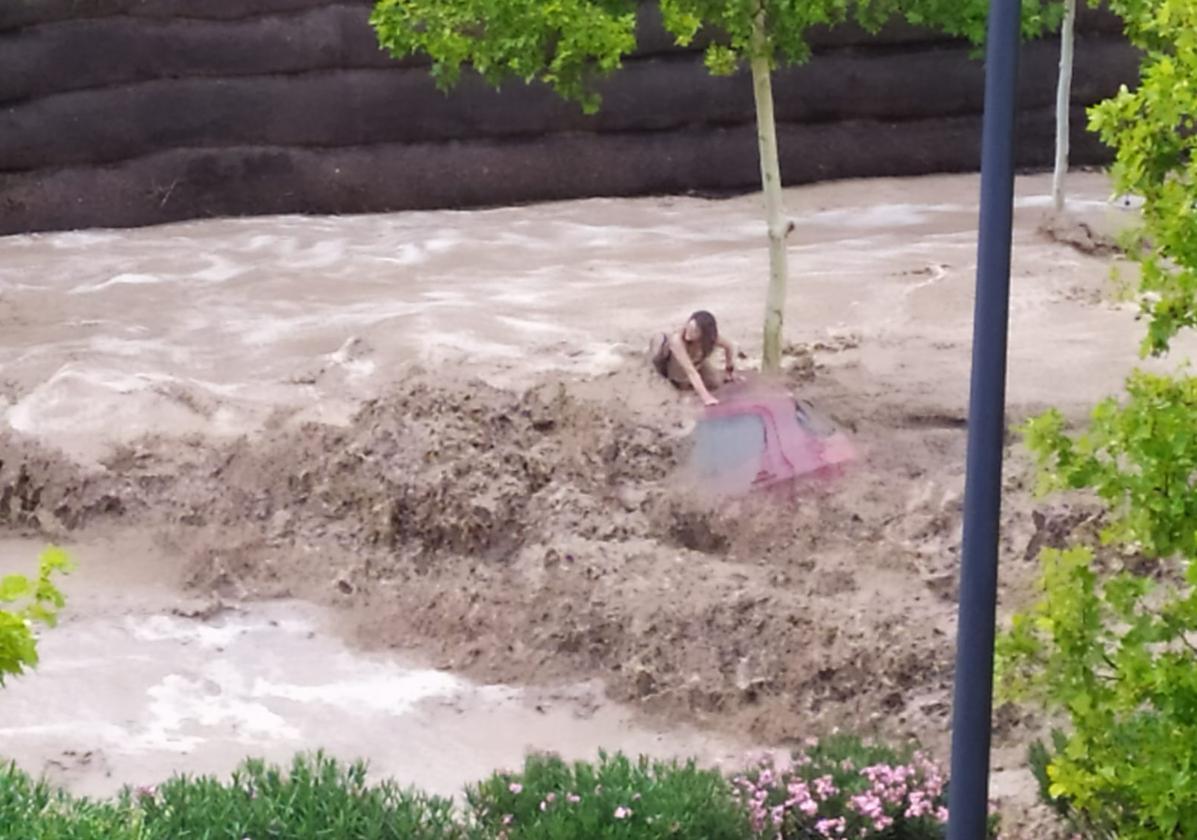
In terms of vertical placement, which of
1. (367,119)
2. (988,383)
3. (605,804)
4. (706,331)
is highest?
(988,383)

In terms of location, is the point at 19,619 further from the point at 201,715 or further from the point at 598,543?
the point at 598,543

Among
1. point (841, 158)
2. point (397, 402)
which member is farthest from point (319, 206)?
point (397, 402)

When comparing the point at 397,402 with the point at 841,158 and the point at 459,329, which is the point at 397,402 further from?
the point at 841,158

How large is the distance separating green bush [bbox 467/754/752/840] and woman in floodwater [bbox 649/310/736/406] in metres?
3.64

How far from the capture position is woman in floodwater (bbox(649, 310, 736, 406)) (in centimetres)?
801

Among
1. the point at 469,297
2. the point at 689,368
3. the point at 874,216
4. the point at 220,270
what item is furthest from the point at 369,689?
the point at 874,216

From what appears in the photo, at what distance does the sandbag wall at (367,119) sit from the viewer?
46.3 ft

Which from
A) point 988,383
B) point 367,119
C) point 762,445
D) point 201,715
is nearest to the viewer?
point 988,383

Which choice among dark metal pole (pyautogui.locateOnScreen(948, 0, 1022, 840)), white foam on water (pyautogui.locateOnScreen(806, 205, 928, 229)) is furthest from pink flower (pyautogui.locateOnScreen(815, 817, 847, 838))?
white foam on water (pyautogui.locateOnScreen(806, 205, 928, 229))

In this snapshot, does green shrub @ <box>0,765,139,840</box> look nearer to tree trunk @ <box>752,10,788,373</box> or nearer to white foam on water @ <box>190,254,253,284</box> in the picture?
tree trunk @ <box>752,10,788,373</box>

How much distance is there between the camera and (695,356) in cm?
812

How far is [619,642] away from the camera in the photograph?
243 inches

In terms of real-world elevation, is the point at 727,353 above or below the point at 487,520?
above

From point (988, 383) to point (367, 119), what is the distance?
12.2 metres
